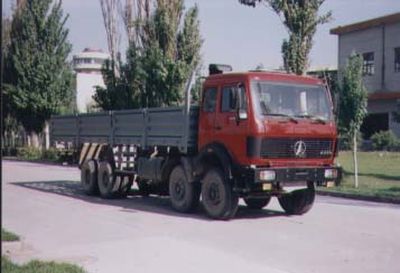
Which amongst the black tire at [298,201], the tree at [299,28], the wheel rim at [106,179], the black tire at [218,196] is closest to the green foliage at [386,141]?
the tree at [299,28]

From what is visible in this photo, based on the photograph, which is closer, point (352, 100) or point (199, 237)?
point (199, 237)

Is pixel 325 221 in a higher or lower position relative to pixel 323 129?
lower

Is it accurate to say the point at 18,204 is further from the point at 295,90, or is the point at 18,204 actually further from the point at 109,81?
the point at 109,81

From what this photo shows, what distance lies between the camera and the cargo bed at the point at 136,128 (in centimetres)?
1245

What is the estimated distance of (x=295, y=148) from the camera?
11.3 meters

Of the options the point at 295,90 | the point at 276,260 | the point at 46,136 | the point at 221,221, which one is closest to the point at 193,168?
the point at 221,221

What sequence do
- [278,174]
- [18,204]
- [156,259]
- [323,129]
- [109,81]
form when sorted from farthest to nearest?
1. [109,81]
2. [18,204]
3. [323,129]
4. [278,174]
5. [156,259]

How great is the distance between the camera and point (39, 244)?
880cm

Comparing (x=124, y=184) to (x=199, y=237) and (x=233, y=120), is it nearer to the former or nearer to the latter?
(x=233, y=120)

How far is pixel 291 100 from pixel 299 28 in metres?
10.9

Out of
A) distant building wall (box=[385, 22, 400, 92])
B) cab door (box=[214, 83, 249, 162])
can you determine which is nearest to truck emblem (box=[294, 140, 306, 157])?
cab door (box=[214, 83, 249, 162])

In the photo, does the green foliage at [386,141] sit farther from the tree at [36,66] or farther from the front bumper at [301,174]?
the front bumper at [301,174]

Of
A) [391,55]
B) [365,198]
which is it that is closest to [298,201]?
[365,198]

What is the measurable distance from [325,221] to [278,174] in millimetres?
1474
